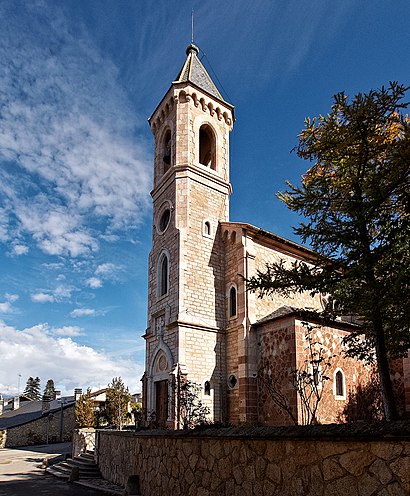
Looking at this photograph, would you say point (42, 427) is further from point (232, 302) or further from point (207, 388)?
point (232, 302)

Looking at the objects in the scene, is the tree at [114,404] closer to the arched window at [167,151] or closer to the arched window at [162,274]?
the arched window at [162,274]

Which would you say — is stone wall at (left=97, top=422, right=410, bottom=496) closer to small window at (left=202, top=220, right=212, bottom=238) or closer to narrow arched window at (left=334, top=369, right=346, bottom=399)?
narrow arched window at (left=334, top=369, right=346, bottom=399)

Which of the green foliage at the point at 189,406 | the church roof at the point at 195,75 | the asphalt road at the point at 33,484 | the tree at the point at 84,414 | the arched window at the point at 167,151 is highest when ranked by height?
the church roof at the point at 195,75

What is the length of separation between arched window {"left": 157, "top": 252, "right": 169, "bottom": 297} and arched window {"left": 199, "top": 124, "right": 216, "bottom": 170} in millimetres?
5880

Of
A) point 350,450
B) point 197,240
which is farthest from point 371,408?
point 350,450

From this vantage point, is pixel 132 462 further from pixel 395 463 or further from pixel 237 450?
pixel 395 463

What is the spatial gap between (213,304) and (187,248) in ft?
9.34

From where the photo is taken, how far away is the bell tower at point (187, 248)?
61.5 feet

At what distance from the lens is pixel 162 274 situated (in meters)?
21.6

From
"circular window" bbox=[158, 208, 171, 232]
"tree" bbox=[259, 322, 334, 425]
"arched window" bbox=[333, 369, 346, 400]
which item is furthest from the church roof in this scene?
"arched window" bbox=[333, 369, 346, 400]

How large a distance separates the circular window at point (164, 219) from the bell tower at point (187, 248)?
0.17 feet

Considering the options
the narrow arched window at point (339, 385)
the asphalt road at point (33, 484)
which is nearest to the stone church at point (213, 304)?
the narrow arched window at point (339, 385)

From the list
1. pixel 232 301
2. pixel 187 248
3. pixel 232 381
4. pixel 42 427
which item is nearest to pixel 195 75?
pixel 187 248

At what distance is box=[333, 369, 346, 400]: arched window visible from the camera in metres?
16.5
